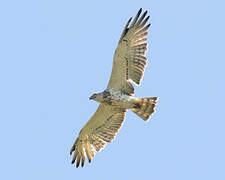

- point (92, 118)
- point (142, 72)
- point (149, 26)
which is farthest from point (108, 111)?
point (149, 26)

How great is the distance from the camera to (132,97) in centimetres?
1479

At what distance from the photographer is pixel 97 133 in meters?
15.9

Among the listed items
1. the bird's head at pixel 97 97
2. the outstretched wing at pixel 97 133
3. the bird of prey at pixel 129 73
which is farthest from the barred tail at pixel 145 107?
the bird's head at pixel 97 97

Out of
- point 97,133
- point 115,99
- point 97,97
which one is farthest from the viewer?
point 97,133

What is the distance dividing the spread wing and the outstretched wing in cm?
93

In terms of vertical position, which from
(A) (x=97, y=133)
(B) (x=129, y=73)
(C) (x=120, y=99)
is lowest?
(A) (x=97, y=133)

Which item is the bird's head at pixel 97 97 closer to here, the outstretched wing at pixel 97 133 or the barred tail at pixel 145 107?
the outstretched wing at pixel 97 133

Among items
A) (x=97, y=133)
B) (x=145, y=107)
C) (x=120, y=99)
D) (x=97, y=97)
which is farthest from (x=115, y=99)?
(x=97, y=133)

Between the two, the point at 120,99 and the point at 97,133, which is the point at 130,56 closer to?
the point at 120,99

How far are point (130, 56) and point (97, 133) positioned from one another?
2459 millimetres

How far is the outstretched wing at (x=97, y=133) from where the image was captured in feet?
51.1

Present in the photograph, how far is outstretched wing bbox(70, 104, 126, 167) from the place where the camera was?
15.6 metres

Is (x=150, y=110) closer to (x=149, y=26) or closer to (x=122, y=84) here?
(x=122, y=84)

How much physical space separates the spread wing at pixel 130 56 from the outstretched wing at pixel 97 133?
93 centimetres
